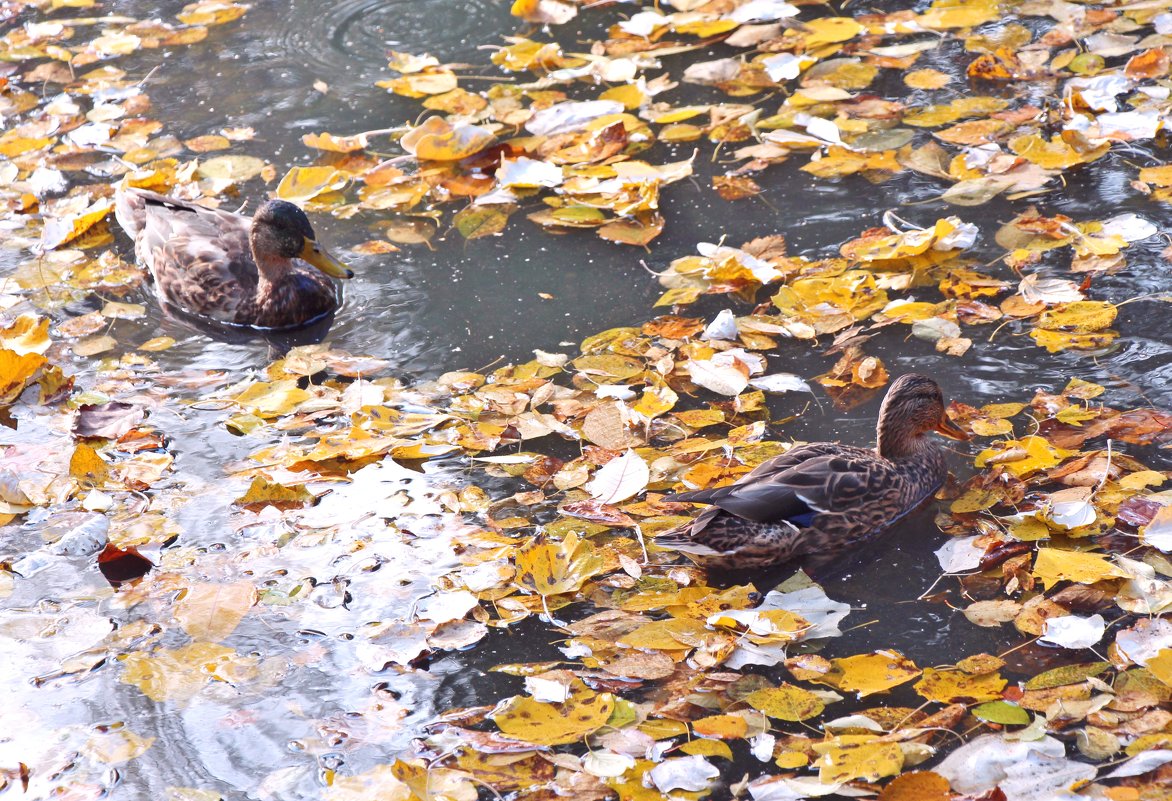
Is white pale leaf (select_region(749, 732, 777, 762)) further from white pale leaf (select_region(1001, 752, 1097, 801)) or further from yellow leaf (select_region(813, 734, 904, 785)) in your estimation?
white pale leaf (select_region(1001, 752, 1097, 801))

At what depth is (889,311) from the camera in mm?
5312

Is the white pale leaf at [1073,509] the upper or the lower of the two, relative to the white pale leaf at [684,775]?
upper

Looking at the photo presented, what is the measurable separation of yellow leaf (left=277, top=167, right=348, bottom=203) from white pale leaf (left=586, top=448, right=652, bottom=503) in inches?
118

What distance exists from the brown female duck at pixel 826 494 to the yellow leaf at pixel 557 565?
261mm

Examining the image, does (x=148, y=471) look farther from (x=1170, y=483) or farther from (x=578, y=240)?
(x=1170, y=483)

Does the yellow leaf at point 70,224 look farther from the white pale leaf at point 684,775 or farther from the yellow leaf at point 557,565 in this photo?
the white pale leaf at point 684,775

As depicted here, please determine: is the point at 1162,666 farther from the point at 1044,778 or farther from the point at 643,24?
the point at 643,24

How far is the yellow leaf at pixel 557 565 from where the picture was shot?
411 centimetres

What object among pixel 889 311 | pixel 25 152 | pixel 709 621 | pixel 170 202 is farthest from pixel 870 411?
pixel 25 152

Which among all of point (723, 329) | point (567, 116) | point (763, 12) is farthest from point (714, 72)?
point (723, 329)

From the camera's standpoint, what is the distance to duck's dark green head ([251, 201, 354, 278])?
598 cm

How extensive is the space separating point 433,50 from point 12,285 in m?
3.11

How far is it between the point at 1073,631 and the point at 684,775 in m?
1.31

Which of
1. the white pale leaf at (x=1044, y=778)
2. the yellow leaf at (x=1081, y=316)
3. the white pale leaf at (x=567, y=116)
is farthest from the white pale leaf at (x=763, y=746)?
the white pale leaf at (x=567, y=116)
